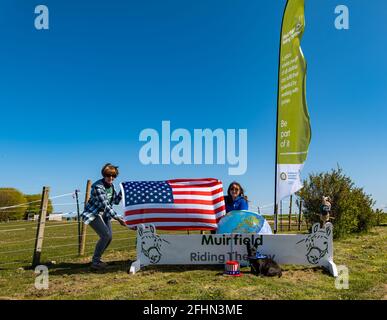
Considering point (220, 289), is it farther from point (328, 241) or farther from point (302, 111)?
point (302, 111)

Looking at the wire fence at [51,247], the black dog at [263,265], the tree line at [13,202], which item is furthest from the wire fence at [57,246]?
the tree line at [13,202]

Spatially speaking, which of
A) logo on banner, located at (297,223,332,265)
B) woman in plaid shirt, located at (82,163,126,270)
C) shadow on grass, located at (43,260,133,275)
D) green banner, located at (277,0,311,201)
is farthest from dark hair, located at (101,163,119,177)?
green banner, located at (277,0,311,201)

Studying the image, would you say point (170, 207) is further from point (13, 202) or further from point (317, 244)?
point (13, 202)

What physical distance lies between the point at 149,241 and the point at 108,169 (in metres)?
1.58

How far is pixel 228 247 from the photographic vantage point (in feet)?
24.0

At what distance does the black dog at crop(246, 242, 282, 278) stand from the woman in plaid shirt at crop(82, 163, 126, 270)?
2585 mm

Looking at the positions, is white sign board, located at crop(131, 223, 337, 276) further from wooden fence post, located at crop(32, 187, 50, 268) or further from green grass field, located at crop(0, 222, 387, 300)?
wooden fence post, located at crop(32, 187, 50, 268)

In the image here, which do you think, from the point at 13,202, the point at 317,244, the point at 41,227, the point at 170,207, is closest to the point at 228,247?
the point at 170,207

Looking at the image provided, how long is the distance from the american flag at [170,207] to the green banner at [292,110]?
8.78ft

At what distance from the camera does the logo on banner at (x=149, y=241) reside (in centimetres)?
740

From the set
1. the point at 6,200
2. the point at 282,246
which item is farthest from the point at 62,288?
the point at 6,200

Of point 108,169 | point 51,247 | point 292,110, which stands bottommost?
point 51,247

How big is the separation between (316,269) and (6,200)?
237 feet

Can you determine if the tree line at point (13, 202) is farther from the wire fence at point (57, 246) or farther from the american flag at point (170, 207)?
the american flag at point (170, 207)
